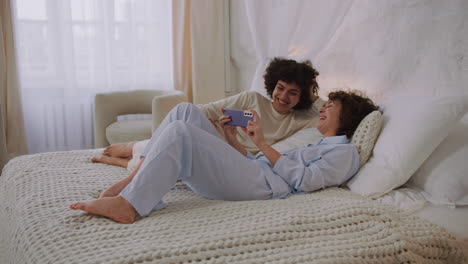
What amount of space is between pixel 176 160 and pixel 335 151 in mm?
644

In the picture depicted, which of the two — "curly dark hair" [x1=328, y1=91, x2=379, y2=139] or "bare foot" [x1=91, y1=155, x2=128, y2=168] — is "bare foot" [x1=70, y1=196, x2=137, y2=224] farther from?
"curly dark hair" [x1=328, y1=91, x2=379, y2=139]

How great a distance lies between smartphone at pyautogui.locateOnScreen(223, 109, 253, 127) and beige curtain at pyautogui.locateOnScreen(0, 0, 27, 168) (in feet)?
7.40

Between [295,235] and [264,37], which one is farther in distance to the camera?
[264,37]

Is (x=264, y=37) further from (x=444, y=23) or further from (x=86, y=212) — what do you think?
(x=86, y=212)

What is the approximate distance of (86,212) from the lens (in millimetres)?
1320

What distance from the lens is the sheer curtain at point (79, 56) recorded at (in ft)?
11.4

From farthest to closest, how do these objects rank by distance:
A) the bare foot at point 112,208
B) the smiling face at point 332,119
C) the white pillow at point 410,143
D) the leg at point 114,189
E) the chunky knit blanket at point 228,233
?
1. the smiling face at point 332,119
2. the white pillow at point 410,143
3. the leg at point 114,189
4. the bare foot at point 112,208
5. the chunky knit blanket at point 228,233

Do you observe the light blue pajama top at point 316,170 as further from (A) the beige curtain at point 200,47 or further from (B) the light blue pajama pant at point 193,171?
(A) the beige curtain at point 200,47

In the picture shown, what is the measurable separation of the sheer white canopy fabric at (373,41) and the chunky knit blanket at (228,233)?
31.1 inches

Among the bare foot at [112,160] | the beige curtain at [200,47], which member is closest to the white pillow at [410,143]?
the bare foot at [112,160]

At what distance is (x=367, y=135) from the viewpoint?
1688mm

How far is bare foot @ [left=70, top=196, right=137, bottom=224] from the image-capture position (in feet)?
4.18

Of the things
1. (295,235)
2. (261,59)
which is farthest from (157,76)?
(295,235)

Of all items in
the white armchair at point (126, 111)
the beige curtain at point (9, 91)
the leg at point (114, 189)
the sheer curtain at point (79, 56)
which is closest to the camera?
the leg at point (114, 189)
